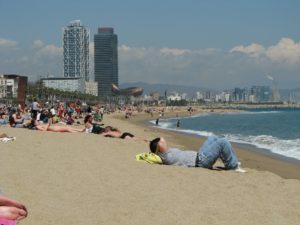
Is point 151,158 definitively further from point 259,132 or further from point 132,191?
point 259,132

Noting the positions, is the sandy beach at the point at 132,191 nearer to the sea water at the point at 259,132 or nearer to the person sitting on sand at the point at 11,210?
the person sitting on sand at the point at 11,210

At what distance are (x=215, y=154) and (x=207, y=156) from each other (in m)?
0.15

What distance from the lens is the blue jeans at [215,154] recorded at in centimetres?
946

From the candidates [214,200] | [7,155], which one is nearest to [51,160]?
[7,155]

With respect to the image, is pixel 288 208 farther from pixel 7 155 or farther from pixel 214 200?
pixel 7 155

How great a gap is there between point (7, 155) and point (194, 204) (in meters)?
4.57

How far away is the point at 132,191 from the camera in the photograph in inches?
266

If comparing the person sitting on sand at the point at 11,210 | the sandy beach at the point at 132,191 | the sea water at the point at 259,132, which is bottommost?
the sea water at the point at 259,132

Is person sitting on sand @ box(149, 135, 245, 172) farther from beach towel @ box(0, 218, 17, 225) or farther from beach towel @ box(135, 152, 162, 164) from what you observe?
beach towel @ box(0, 218, 17, 225)

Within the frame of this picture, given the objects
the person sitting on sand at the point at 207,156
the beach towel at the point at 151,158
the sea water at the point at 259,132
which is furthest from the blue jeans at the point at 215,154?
the sea water at the point at 259,132

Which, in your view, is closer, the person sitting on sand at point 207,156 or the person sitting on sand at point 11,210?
the person sitting on sand at point 11,210

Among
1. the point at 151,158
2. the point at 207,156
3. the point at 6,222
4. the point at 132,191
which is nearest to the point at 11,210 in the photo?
the point at 6,222

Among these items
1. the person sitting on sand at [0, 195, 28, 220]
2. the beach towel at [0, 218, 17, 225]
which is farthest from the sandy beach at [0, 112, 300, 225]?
the beach towel at [0, 218, 17, 225]

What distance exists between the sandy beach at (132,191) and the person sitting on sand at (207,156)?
346 millimetres
